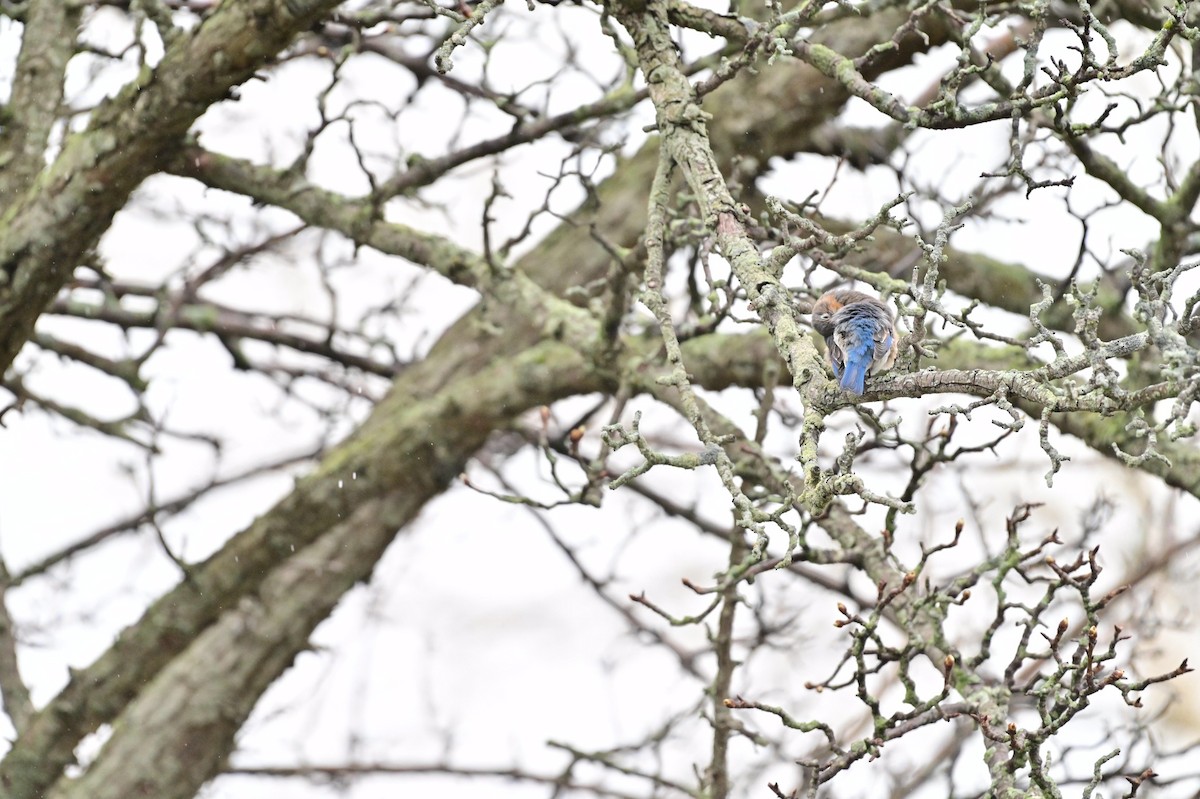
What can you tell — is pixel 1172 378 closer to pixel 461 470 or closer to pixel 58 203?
pixel 58 203

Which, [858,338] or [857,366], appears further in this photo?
[858,338]

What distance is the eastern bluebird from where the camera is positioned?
223cm

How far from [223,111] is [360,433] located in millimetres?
1892

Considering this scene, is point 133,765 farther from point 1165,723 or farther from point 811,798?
point 1165,723

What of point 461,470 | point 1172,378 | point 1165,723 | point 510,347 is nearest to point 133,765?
point 461,470

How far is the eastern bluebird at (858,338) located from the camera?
223 centimetres

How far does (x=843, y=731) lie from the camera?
6.12 m

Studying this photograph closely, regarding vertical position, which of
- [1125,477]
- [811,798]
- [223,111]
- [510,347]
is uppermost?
[223,111]

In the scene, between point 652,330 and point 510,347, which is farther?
point 510,347

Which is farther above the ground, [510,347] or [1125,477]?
[1125,477]

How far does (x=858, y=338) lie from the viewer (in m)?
2.40

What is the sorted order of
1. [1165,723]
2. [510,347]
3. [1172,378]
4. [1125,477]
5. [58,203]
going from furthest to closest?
[1165,723], [1125,477], [510,347], [58,203], [1172,378]

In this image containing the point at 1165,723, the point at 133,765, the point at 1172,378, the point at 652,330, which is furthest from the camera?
the point at 1165,723

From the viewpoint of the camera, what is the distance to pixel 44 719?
478 cm
